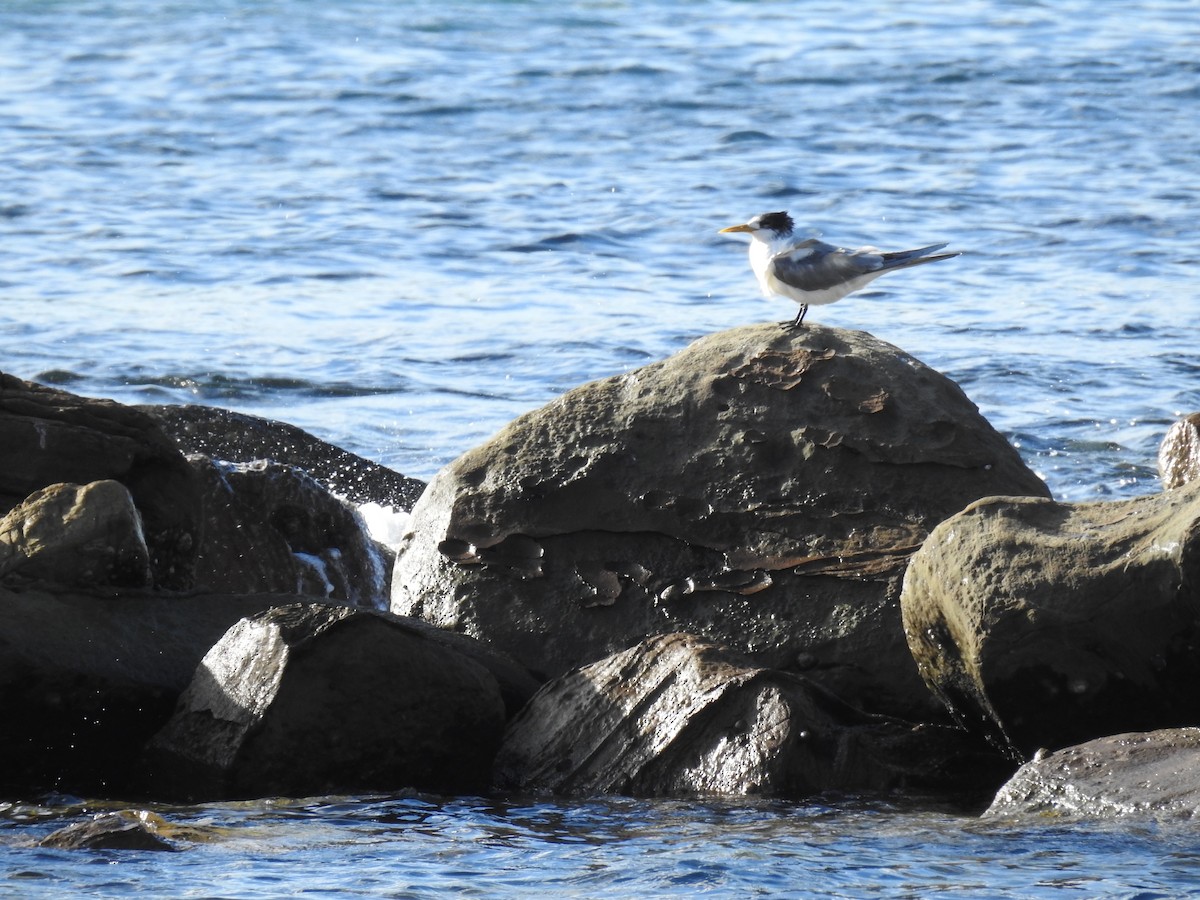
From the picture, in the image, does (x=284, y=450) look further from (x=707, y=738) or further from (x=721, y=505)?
(x=707, y=738)

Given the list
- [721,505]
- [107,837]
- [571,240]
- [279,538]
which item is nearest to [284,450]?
[279,538]

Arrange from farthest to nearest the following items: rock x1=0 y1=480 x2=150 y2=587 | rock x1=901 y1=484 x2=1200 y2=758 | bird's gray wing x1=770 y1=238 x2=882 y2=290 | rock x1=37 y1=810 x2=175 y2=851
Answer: bird's gray wing x1=770 y1=238 x2=882 y2=290 < rock x1=0 y1=480 x2=150 y2=587 < rock x1=901 y1=484 x2=1200 y2=758 < rock x1=37 y1=810 x2=175 y2=851

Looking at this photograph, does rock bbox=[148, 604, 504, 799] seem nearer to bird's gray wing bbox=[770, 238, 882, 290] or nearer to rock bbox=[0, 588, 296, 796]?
rock bbox=[0, 588, 296, 796]

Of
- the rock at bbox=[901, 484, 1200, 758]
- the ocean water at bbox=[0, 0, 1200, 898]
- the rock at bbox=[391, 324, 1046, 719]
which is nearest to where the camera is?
the ocean water at bbox=[0, 0, 1200, 898]

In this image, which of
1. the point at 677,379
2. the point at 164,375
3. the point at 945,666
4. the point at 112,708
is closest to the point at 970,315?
the point at 164,375

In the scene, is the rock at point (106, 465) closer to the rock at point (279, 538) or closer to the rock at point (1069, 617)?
the rock at point (279, 538)

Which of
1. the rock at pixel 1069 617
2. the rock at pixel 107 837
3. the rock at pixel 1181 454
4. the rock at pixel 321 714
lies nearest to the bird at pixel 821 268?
the rock at pixel 1181 454

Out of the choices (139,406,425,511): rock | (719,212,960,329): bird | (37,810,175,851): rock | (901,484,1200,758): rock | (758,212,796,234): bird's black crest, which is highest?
(758,212,796,234): bird's black crest

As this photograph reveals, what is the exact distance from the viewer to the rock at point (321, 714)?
219 inches

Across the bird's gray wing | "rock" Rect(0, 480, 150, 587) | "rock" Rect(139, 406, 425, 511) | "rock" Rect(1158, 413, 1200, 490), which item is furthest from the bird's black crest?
"rock" Rect(0, 480, 150, 587)

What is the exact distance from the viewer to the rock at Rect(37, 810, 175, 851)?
4836mm

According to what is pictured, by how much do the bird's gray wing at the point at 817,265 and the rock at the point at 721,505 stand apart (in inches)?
26.4

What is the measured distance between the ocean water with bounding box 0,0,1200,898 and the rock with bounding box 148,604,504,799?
19 cm

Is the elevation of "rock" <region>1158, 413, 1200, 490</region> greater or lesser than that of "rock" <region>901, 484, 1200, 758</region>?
lesser
